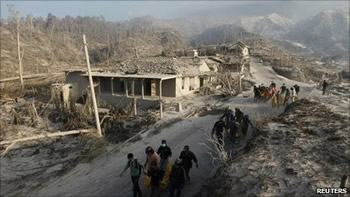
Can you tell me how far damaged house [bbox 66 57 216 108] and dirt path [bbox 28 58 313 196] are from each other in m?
8.02

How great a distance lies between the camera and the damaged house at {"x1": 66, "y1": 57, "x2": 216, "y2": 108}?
26531mm

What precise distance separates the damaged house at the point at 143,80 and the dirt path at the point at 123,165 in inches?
316

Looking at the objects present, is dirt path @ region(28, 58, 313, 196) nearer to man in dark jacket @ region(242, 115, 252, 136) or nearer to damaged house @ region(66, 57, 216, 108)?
man in dark jacket @ region(242, 115, 252, 136)

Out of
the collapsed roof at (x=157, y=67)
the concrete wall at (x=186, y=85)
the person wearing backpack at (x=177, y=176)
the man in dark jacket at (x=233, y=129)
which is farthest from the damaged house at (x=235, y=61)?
the person wearing backpack at (x=177, y=176)

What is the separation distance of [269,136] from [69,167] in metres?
9.74

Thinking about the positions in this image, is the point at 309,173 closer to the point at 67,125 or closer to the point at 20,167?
the point at 20,167

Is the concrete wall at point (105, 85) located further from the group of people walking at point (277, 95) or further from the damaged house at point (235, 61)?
the group of people walking at point (277, 95)

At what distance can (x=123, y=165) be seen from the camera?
1366cm

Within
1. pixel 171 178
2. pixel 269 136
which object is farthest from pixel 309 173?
pixel 171 178

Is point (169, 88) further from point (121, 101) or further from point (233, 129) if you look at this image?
point (233, 129)

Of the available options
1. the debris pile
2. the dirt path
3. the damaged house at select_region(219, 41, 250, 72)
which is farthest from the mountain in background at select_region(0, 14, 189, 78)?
the debris pile

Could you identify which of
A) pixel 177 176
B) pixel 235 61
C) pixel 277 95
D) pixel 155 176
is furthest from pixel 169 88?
pixel 235 61

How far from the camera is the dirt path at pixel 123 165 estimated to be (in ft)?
37.4

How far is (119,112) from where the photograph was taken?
22.0m
